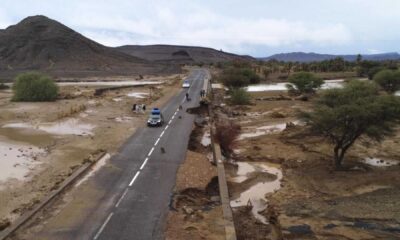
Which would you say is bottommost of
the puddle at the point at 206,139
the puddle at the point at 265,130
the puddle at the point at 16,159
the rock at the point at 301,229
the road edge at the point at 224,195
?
the puddle at the point at 265,130

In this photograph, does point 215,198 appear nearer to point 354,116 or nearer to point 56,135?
point 354,116

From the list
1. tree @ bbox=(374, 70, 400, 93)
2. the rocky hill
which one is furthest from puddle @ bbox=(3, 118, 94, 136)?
the rocky hill

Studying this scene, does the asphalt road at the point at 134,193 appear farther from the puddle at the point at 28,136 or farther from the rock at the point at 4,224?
the puddle at the point at 28,136

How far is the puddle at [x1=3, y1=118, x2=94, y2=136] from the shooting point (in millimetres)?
40625

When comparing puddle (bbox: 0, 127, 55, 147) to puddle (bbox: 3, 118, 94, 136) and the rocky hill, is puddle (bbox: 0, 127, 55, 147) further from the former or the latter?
the rocky hill

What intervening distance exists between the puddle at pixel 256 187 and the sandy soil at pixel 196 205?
128cm

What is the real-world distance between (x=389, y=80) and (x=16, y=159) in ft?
202

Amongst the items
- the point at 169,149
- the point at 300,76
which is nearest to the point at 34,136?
the point at 169,149

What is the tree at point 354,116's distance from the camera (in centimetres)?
2623

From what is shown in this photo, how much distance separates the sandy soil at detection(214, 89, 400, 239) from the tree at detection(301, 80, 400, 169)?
1.68 meters

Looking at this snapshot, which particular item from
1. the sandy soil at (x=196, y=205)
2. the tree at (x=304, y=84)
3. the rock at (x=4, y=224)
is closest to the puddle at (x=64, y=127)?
the sandy soil at (x=196, y=205)

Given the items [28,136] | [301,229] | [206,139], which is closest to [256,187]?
[301,229]

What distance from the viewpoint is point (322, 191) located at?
76.5 ft

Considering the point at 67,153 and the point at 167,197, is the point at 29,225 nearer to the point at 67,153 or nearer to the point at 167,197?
the point at 167,197
